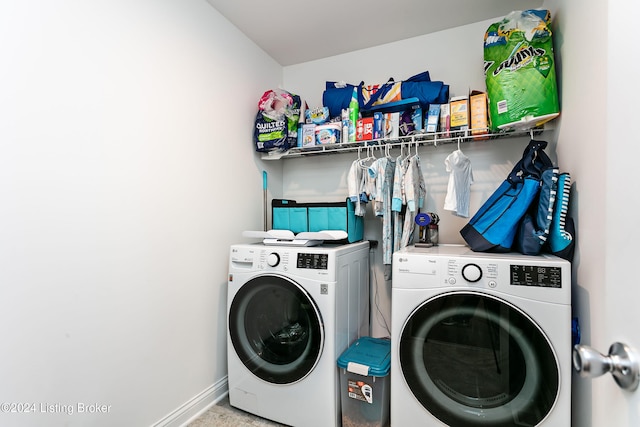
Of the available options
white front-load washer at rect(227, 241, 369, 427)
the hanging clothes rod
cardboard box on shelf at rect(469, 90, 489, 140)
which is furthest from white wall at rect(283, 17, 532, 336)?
white front-load washer at rect(227, 241, 369, 427)

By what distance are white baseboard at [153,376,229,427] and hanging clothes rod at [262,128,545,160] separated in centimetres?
156

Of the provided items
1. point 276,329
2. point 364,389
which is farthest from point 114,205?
point 364,389

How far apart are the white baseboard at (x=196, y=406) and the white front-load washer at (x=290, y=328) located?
136 mm

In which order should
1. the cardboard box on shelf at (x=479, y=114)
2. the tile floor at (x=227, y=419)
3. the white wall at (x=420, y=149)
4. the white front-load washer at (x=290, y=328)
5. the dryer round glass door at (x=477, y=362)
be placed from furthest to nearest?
the white wall at (x=420, y=149), the cardboard box on shelf at (x=479, y=114), the tile floor at (x=227, y=419), the white front-load washer at (x=290, y=328), the dryer round glass door at (x=477, y=362)

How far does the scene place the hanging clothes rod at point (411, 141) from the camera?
1845 mm

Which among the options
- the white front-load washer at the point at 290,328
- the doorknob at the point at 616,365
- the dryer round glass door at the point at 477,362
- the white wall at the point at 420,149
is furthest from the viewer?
the white wall at the point at 420,149

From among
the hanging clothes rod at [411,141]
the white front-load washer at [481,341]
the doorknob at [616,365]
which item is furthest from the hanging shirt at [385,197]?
the doorknob at [616,365]

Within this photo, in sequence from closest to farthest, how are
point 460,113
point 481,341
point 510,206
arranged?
point 481,341 < point 510,206 < point 460,113

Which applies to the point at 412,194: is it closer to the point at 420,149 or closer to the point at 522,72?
the point at 420,149

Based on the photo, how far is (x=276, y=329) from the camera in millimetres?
Result: 1729

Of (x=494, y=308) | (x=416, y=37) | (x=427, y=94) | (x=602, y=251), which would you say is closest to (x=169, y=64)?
(x=427, y=94)

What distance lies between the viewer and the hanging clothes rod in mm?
1845

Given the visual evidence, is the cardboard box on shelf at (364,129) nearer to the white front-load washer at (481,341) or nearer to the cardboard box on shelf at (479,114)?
the cardboard box on shelf at (479,114)

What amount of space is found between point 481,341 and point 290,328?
95 cm
